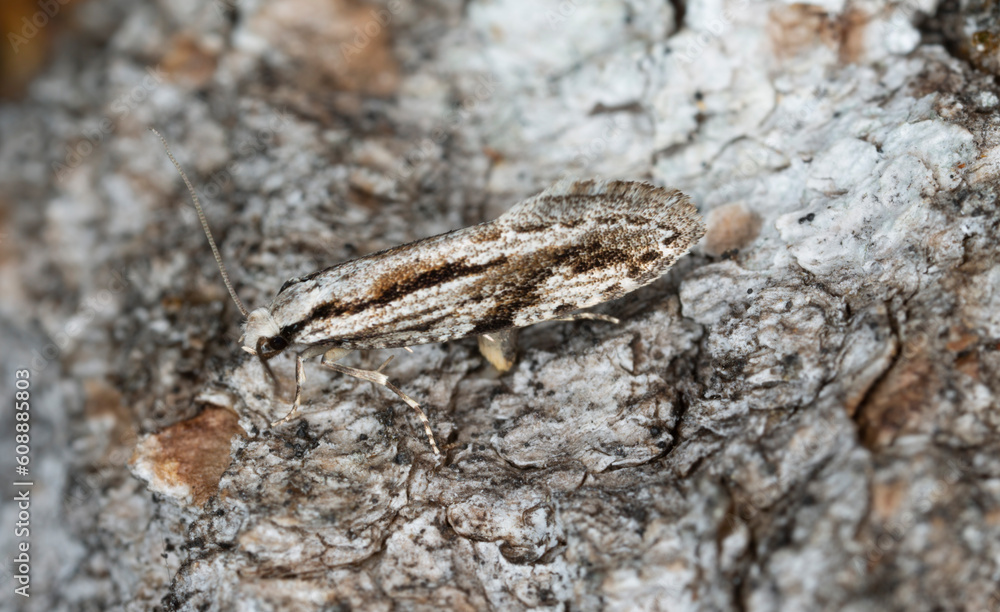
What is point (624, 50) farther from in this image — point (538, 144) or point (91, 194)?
point (91, 194)

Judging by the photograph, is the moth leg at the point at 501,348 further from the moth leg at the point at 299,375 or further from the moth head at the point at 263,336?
the moth head at the point at 263,336

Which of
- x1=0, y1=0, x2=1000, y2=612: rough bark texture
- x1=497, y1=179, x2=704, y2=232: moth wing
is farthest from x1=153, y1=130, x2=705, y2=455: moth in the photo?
x1=0, y1=0, x2=1000, y2=612: rough bark texture

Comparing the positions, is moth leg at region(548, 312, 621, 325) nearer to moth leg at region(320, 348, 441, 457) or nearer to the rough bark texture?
the rough bark texture

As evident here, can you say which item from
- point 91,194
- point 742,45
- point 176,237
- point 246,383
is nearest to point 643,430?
point 246,383

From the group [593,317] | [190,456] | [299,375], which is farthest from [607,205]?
[190,456]

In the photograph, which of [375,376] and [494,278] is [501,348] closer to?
[494,278]

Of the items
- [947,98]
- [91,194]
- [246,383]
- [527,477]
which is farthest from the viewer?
[91,194]

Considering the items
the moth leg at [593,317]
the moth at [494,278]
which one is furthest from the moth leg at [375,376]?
the moth leg at [593,317]
